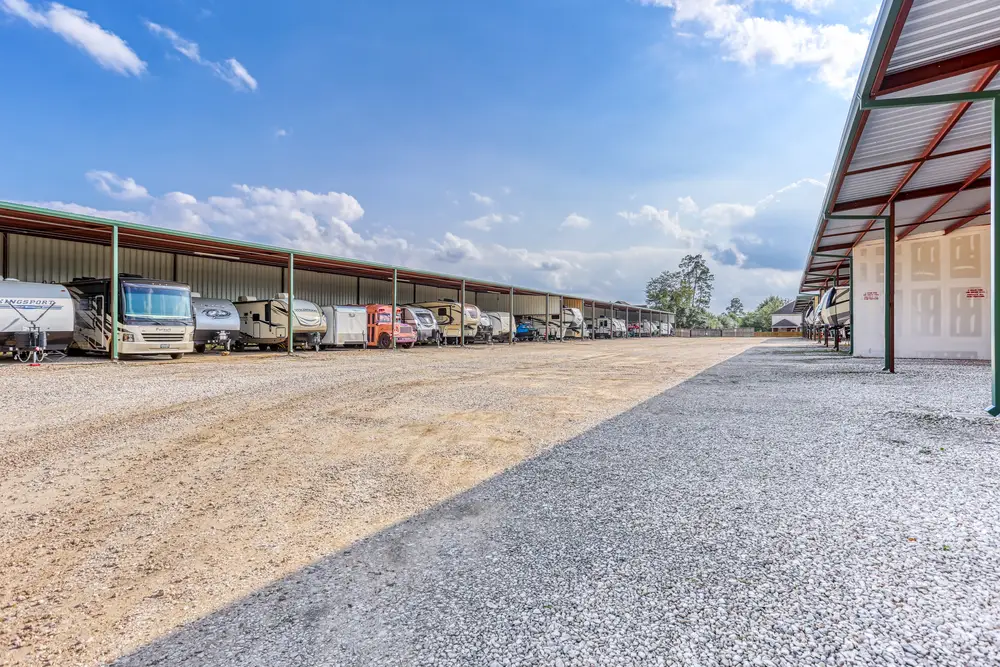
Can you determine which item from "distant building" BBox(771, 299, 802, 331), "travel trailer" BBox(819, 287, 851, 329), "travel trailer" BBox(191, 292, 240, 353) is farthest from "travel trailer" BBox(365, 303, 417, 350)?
"distant building" BBox(771, 299, 802, 331)

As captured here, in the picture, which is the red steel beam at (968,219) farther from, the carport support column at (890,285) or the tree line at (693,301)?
the tree line at (693,301)

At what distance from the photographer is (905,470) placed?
375 cm

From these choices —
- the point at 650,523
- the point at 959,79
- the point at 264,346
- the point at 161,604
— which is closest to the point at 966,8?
the point at 959,79

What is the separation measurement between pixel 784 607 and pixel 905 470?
2.61 metres

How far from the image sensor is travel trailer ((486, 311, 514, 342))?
32.3 metres

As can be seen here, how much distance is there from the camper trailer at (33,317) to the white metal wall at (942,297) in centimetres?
2379

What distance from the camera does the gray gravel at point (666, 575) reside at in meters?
1.80

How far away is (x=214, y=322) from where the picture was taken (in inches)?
739

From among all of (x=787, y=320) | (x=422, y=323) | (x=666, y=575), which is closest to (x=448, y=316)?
(x=422, y=323)

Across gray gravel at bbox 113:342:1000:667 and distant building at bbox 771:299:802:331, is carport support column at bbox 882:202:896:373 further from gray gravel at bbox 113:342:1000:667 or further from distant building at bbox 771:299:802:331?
distant building at bbox 771:299:802:331

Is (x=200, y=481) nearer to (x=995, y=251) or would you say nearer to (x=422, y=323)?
(x=995, y=251)

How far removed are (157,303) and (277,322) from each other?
5.83 m

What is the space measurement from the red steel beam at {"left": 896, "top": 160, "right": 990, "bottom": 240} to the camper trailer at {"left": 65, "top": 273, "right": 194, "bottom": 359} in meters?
19.8

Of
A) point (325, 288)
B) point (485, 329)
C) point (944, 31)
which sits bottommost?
point (485, 329)
